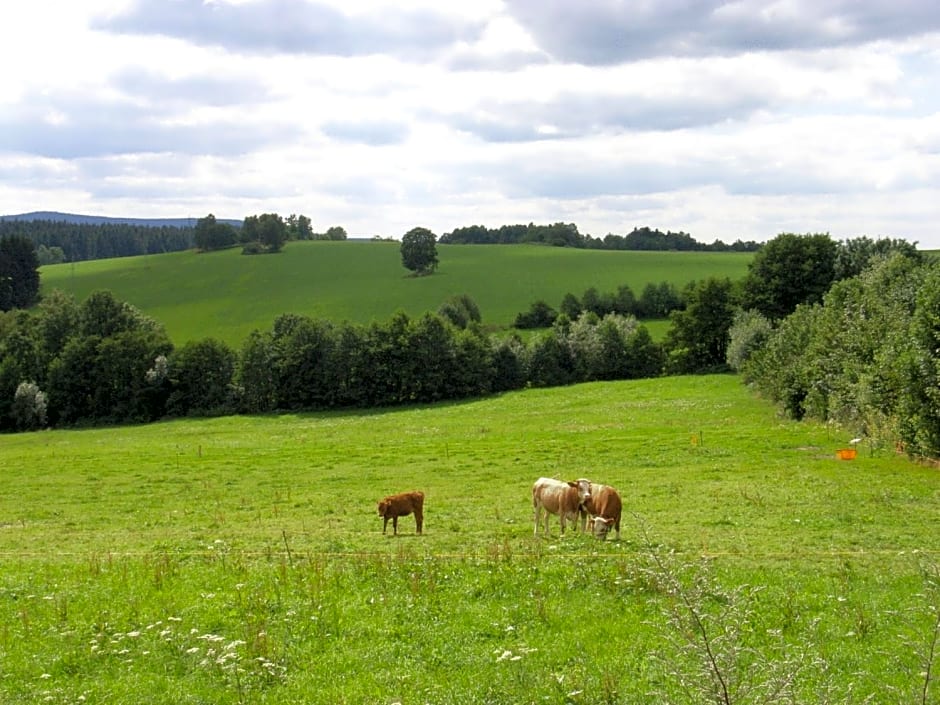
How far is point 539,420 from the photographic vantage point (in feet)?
195

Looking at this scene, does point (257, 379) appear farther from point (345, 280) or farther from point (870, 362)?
point (345, 280)

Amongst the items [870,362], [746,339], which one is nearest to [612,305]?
[746,339]

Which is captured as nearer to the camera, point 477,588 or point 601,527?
point 477,588

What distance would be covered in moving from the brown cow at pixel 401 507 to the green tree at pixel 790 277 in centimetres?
7307

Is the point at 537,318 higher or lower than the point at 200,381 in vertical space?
higher

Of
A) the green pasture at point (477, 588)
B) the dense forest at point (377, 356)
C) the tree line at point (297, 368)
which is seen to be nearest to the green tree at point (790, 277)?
the dense forest at point (377, 356)

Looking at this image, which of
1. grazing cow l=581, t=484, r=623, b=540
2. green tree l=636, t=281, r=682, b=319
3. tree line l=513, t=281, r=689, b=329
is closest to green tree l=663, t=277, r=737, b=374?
tree line l=513, t=281, r=689, b=329

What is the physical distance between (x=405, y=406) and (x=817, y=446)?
4706 cm

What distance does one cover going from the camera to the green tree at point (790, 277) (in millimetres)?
88188

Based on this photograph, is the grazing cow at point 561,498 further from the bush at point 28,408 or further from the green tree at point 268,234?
the green tree at point 268,234

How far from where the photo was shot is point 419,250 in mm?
142625

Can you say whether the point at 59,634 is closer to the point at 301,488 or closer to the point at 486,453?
the point at 301,488

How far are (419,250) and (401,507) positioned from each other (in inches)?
4811

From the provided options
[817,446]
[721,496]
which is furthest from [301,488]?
[817,446]
